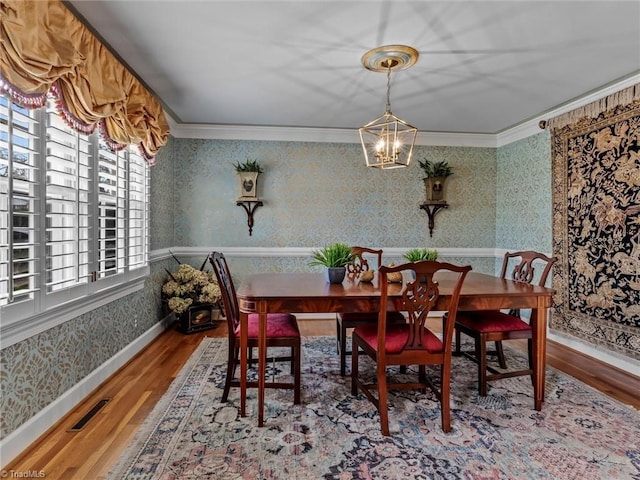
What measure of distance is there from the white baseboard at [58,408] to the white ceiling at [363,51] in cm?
229

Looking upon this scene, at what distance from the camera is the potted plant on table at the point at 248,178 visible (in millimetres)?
4375

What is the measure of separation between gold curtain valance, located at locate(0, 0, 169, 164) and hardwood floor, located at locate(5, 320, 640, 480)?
1727mm

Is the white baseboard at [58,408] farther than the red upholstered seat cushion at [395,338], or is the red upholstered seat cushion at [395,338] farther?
the red upholstered seat cushion at [395,338]

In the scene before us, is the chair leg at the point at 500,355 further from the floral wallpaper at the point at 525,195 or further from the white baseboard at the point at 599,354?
the floral wallpaper at the point at 525,195

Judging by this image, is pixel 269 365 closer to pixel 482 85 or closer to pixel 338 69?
pixel 338 69

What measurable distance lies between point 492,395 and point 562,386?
24.3 inches

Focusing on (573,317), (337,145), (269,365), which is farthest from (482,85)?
(269,365)

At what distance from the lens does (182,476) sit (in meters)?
1.71

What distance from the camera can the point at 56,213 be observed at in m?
2.07

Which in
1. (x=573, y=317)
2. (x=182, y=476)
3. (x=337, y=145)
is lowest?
(x=182, y=476)

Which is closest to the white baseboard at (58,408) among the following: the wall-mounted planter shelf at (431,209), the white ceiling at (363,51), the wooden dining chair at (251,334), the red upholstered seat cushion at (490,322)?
the wooden dining chair at (251,334)

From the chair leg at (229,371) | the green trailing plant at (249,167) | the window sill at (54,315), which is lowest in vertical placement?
the chair leg at (229,371)

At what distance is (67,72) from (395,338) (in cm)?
229

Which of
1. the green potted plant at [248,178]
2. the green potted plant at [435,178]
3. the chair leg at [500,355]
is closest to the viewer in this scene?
the chair leg at [500,355]
